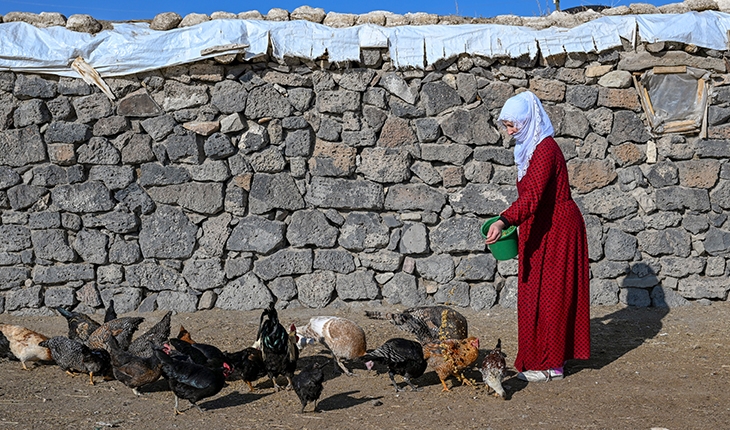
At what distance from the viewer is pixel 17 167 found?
7094 mm

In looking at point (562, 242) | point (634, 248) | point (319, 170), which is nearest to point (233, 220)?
point (319, 170)

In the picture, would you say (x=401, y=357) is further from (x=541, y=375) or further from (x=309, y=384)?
(x=541, y=375)

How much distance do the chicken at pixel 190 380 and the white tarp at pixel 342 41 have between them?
3304 mm

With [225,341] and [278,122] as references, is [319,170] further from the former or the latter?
[225,341]

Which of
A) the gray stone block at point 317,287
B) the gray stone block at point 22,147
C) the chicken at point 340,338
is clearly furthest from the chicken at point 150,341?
the gray stone block at point 22,147

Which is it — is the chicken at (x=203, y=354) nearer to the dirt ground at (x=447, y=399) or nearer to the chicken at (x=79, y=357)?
the dirt ground at (x=447, y=399)

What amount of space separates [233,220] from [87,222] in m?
1.39

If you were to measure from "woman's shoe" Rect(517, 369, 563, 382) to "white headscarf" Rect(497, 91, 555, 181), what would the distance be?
1.40 metres

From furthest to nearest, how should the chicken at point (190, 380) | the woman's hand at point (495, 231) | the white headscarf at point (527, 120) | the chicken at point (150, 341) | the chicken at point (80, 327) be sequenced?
the chicken at point (80, 327) < the chicken at point (150, 341) < the white headscarf at point (527, 120) < the woman's hand at point (495, 231) < the chicken at point (190, 380)

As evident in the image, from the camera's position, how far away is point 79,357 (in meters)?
5.23

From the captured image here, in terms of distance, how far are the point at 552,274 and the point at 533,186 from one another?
635mm

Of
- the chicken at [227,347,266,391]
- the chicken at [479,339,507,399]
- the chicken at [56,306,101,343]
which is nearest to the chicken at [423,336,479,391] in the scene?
the chicken at [479,339,507,399]

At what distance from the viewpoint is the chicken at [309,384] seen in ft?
14.6

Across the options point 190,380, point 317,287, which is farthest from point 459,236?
point 190,380
